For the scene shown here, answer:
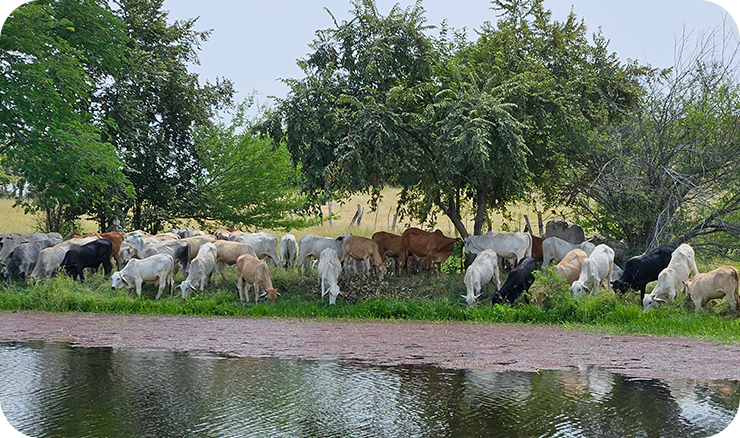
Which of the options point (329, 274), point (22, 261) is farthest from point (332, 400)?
point (22, 261)

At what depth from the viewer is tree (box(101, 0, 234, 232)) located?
28656 millimetres

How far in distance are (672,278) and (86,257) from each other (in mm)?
14818

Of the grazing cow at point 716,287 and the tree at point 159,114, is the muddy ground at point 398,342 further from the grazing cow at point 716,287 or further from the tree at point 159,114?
the tree at point 159,114

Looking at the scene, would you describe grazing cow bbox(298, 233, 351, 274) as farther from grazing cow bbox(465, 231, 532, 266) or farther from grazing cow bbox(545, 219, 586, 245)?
grazing cow bbox(545, 219, 586, 245)

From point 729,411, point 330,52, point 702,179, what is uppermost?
point 330,52

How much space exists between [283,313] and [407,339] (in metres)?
4.41

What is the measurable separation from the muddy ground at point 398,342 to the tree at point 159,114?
1303 centimetres

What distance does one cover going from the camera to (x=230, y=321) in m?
16.7

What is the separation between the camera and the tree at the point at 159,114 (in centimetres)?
2866

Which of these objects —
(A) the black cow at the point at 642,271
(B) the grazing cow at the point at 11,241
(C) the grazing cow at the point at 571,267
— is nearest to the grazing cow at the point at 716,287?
(A) the black cow at the point at 642,271

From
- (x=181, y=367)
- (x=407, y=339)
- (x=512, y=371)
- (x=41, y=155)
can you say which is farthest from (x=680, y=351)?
(x=41, y=155)

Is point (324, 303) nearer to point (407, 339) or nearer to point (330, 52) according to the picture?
point (407, 339)

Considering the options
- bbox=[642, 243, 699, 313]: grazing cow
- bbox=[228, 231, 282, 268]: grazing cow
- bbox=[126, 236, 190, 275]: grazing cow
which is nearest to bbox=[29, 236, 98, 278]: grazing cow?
bbox=[126, 236, 190, 275]: grazing cow

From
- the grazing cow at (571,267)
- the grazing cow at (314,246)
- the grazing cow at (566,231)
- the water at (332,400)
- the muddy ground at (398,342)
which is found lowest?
the water at (332,400)
